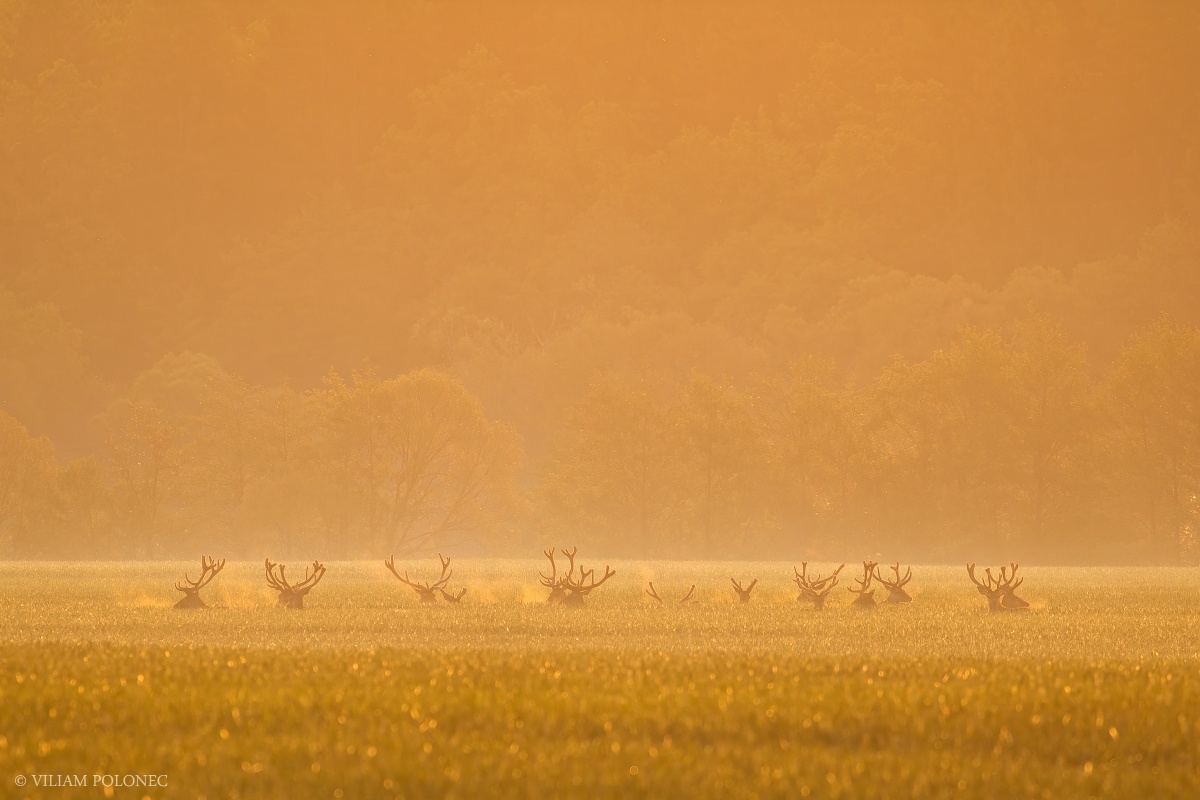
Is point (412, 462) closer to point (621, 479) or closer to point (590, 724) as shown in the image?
point (621, 479)

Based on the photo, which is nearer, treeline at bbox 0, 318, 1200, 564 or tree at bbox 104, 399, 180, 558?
treeline at bbox 0, 318, 1200, 564

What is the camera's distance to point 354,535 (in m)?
116

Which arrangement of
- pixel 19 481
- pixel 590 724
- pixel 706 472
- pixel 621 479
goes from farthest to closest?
pixel 621 479 → pixel 19 481 → pixel 706 472 → pixel 590 724

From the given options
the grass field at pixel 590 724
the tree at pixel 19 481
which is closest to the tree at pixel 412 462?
the tree at pixel 19 481

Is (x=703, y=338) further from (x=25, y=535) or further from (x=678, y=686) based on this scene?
(x=678, y=686)

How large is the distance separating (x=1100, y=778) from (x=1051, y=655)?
14454 millimetres

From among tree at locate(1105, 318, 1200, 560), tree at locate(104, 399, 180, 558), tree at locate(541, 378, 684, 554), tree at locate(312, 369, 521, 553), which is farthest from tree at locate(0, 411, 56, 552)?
tree at locate(1105, 318, 1200, 560)

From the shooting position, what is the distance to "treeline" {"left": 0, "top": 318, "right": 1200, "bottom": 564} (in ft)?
337

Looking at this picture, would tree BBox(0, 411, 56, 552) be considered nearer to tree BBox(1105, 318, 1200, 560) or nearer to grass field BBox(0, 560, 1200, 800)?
tree BBox(1105, 318, 1200, 560)

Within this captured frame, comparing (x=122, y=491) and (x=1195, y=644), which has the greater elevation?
(x=122, y=491)

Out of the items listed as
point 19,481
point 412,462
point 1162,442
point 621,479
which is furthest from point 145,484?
point 1162,442

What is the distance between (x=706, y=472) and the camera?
11038cm

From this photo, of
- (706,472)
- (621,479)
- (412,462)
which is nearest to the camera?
(706,472)

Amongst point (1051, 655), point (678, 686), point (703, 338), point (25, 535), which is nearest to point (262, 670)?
point (678, 686)
